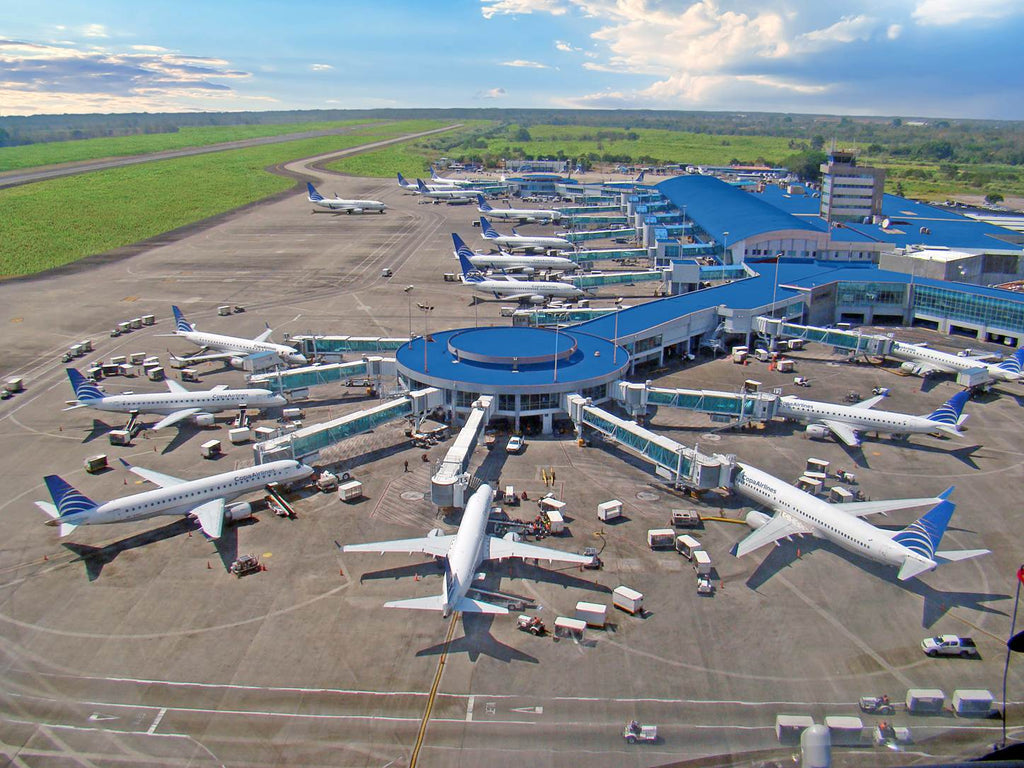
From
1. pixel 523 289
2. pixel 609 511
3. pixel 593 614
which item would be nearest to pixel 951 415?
pixel 609 511

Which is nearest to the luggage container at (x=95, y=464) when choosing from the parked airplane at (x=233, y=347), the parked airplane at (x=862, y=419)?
the parked airplane at (x=233, y=347)

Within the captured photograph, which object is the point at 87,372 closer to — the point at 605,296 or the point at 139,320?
the point at 139,320

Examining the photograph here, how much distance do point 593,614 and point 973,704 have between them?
20.9 m

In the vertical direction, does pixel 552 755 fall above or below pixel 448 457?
below

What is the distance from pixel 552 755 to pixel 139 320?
10356 cm

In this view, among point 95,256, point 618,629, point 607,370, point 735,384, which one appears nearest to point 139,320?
point 95,256

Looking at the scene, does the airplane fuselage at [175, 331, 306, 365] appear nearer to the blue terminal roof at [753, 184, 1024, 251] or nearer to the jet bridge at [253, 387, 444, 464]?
the jet bridge at [253, 387, 444, 464]

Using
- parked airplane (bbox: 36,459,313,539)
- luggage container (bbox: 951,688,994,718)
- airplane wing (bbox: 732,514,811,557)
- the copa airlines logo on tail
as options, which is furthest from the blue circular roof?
luggage container (bbox: 951,688,994,718)

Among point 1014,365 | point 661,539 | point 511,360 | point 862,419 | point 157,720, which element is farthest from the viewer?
point 1014,365

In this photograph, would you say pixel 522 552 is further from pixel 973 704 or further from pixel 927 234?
pixel 927 234

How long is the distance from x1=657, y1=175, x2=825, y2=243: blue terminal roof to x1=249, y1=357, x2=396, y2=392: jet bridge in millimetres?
85507

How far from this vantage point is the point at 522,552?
161 ft

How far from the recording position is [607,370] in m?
77.6

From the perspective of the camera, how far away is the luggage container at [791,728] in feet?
118
